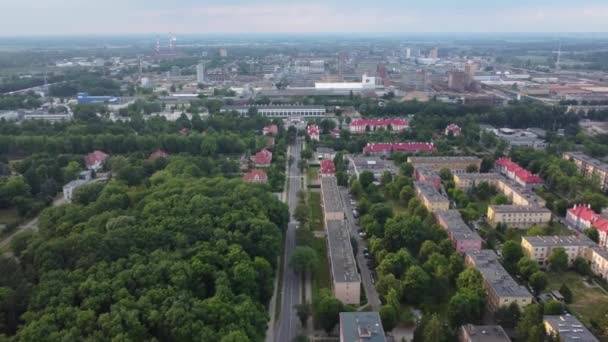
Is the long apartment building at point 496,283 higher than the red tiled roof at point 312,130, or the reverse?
the red tiled roof at point 312,130

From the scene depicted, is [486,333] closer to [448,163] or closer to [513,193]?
[513,193]

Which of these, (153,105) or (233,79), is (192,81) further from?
(153,105)

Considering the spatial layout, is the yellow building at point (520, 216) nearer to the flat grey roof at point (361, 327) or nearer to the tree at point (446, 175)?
the tree at point (446, 175)

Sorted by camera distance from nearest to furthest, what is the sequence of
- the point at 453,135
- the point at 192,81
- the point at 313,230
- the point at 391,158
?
the point at 313,230 < the point at 391,158 < the point at 453,135 < the point at 192,81

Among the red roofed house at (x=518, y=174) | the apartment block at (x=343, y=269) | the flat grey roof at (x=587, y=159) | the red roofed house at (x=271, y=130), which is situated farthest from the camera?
the red roofed house at (x=271, y=130)

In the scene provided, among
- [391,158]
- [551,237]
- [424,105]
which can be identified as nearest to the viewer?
[551,237]

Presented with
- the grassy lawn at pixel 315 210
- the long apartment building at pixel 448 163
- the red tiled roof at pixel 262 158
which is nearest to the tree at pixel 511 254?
the grassy lawn at pixel 315 210

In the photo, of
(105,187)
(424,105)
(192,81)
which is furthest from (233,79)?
(105,187)
